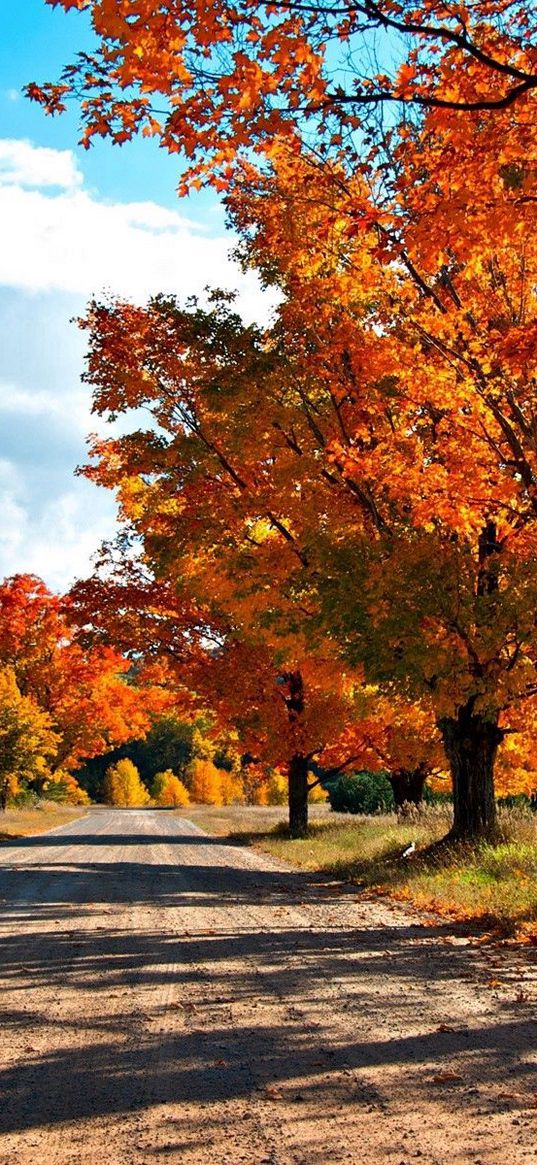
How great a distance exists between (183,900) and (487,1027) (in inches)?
292

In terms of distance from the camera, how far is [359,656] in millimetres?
14133

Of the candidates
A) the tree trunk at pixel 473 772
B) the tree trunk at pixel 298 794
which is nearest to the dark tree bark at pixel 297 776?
the tree trunk at pixel 298 794

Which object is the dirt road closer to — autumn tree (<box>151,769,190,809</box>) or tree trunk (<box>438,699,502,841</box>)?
tree trunk (<box>438,699,502,841</box>)

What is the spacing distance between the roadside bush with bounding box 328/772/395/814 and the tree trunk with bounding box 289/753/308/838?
69.9 feet

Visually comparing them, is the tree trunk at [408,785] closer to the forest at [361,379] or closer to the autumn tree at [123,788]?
the forest at [361,379]

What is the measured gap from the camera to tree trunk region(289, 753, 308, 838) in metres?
27.8

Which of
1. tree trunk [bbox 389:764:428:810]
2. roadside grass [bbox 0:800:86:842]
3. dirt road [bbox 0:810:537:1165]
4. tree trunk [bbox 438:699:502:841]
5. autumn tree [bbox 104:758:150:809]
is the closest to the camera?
dirt road [bbox 0:810:537:1165]

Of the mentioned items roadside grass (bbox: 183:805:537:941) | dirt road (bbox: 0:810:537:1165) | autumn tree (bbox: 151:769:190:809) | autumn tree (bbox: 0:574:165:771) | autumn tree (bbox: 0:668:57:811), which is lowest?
dirt road (bbox: 0:810:537:1165)

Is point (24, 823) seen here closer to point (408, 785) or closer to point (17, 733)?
point (17, 733)

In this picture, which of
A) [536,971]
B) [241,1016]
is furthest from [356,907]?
[241,1016]


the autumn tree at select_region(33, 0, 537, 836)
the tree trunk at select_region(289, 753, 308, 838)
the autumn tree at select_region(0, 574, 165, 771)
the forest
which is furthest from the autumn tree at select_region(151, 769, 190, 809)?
the autumn tree at select_region(33, 0, 537, 836)

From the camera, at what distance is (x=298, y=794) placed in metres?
28.1

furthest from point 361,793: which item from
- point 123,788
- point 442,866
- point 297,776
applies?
point 123,788

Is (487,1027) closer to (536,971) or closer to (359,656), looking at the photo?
(536,971)
